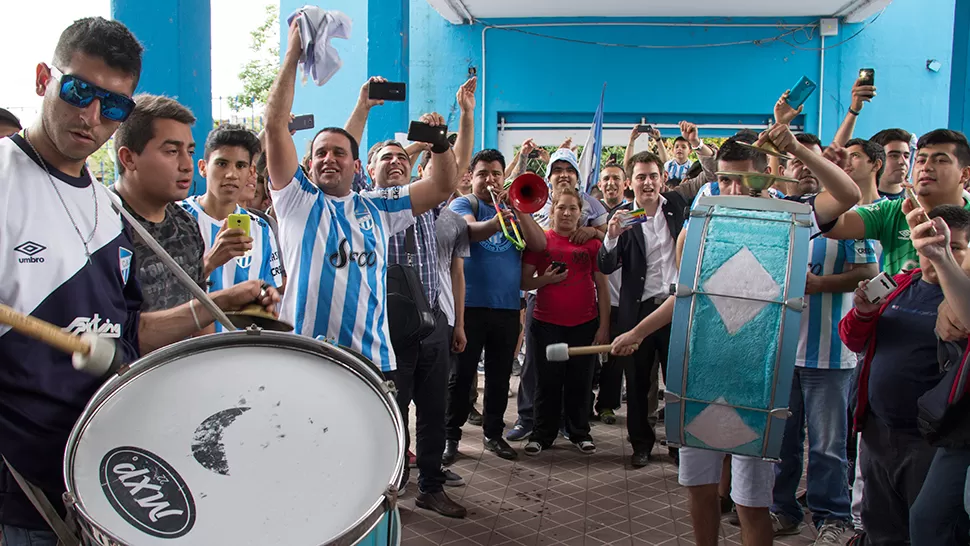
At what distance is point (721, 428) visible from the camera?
10.2ft

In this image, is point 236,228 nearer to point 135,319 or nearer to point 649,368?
point 135,319

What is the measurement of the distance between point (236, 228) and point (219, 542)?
1423 mm

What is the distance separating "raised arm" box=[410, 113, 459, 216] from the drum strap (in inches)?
95.6

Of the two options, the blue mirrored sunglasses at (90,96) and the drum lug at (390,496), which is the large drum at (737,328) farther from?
the blue mirrored sunglasses at (90,96)

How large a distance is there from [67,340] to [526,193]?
3827 millimetres

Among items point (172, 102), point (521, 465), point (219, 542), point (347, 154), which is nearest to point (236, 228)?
point (172, 102)

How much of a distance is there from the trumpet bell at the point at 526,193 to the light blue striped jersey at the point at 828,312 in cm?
172

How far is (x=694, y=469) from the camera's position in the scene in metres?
3.46

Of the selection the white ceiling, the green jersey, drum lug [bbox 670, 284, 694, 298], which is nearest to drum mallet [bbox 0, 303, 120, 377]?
drum lug [bbox 670, 284, 694, 298]

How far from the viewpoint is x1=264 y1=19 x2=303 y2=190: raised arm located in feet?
11.0

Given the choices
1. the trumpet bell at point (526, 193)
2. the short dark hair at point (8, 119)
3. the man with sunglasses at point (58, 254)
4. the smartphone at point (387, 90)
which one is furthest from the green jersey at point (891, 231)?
the short dark hair at point (8, 119)

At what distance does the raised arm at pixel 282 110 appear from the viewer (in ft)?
11.0

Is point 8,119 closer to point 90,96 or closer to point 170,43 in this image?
point 170,43

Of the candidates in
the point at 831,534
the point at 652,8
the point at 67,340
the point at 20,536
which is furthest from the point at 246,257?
the point at 652,8
